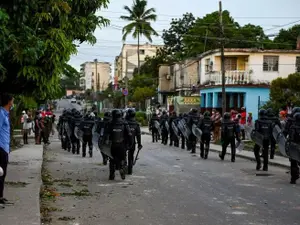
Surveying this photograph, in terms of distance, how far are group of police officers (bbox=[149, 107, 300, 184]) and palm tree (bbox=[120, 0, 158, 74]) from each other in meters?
30.2

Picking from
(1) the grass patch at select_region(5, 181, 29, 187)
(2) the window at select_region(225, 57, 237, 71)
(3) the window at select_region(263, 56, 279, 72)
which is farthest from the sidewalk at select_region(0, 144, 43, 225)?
(2) the window at select_region(225, 57, 237, 71)

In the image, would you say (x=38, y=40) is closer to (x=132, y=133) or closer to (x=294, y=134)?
(x=132, y=133)

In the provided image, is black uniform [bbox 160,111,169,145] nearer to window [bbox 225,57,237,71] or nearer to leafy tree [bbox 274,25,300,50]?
window [bbox 225,57,237,71]

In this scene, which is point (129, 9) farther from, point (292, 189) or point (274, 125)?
point (292, 189)

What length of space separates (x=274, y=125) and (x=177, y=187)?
202 inches

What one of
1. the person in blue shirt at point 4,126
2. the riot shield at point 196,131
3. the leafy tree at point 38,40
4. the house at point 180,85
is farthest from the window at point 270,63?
the person in blue shirt at point 4,126

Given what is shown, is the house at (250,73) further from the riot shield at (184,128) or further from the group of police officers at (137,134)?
the group of police officers at (137,134)

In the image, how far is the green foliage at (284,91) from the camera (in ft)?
97.4

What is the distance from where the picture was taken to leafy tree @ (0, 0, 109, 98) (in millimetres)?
8961

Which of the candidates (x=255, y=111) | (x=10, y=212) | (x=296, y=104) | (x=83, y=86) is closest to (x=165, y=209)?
(x=10, y=212)

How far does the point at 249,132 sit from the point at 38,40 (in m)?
13.5

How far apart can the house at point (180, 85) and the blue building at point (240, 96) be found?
96.8 inches

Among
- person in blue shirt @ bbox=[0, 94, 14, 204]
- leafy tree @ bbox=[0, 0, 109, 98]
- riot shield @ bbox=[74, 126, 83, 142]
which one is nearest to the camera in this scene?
person in blue shirt @ bbox=[0, 94, 14, 204]

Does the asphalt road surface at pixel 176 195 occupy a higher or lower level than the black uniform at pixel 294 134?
lower
